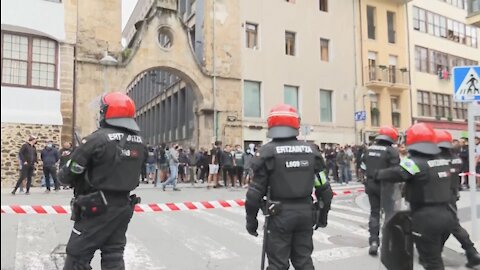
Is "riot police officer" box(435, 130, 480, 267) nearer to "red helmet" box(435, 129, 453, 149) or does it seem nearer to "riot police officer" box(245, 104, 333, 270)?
"red helmet" box(435, 129, 453, 149)

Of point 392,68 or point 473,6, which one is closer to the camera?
point 473,6

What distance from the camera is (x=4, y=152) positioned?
18672 mm

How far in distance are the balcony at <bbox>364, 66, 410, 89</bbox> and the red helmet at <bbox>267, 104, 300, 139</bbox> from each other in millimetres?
26244

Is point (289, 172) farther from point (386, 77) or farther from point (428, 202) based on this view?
point (386, 77)

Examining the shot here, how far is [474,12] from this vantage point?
22.1 m

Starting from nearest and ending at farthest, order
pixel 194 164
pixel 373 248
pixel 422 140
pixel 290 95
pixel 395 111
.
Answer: pixel 422 140 < pixel 373 248 < pixel 194 164 < pixel 290 95 < pixel 395 111

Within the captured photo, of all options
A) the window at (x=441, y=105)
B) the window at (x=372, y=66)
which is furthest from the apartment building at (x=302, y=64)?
the window at (x=441, y=105)

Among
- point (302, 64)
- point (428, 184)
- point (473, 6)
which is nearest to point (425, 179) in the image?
point (428, 184)

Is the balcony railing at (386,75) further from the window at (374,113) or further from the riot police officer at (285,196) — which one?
the riot police officer at (285,196)

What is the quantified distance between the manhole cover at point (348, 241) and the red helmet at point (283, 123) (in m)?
3.90

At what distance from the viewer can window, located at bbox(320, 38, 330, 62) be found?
28.6 m

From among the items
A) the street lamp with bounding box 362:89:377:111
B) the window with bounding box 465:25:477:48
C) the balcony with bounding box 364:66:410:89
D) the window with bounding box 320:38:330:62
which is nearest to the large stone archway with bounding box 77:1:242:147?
the window with bounding box 320:38:330:62

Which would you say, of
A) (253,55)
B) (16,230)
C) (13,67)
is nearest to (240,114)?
(253,55)

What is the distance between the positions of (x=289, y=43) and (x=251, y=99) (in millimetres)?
4348
